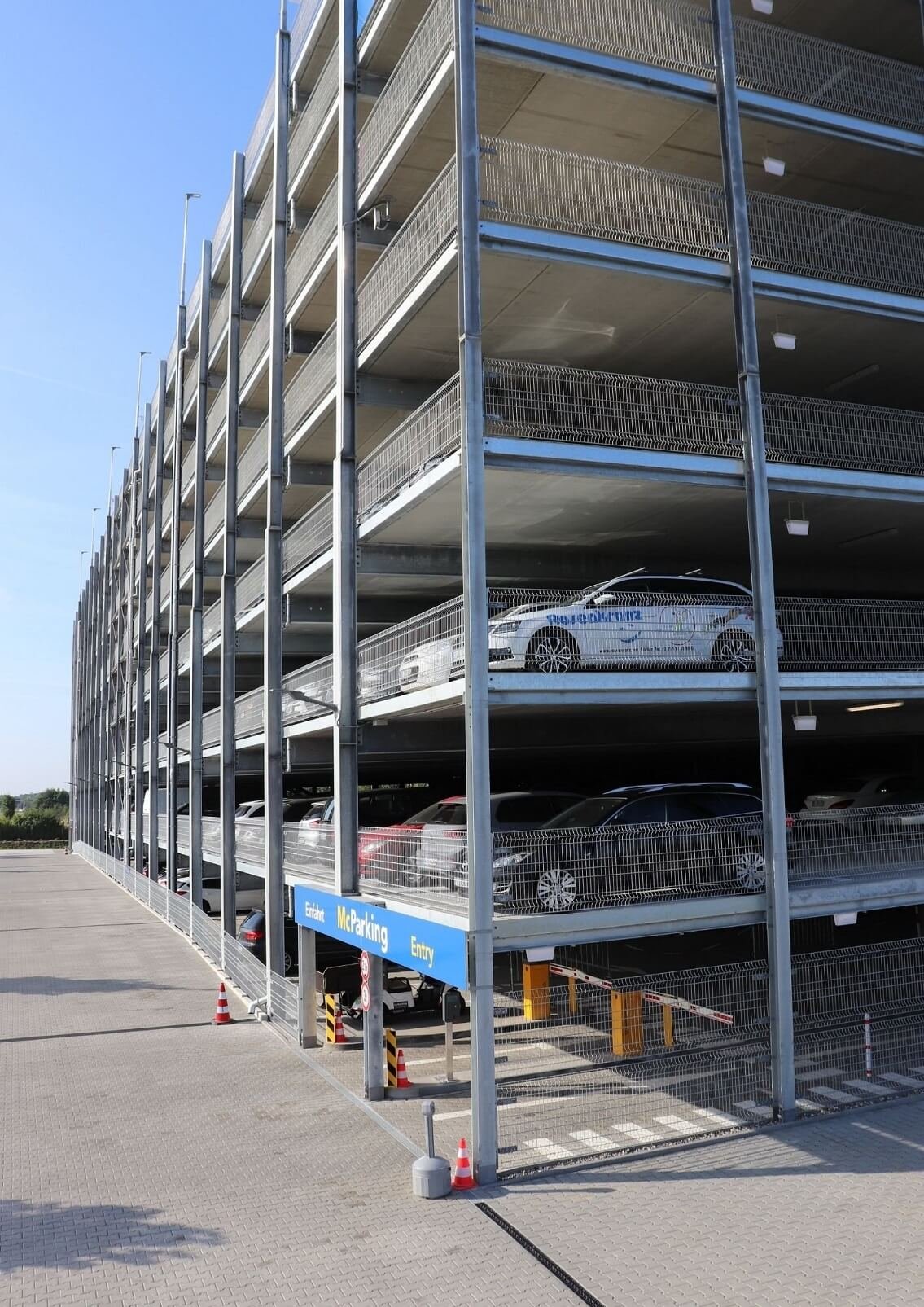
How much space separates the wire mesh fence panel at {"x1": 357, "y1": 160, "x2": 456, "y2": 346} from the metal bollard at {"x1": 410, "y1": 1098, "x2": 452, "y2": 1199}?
8.52m

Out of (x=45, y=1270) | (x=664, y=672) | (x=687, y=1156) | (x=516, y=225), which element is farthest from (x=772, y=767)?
(x=45, y=1270)

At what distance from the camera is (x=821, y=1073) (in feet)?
39.2

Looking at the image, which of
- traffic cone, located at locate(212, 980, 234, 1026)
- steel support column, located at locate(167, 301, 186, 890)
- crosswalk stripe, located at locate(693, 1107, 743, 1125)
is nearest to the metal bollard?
crosswalk stripe, located at locate(693, 1107, 743, 1125)

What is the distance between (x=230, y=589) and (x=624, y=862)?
12.7 metres

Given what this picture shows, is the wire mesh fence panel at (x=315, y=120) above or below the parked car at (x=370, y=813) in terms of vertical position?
above

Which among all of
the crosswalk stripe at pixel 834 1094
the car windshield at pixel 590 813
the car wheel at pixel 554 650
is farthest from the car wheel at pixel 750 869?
the car wheel at pixel 554 650

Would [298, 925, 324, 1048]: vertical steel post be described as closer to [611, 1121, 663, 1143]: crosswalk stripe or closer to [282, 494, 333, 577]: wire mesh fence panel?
[611, 1121, 663, 1143]: crosswalk stripe

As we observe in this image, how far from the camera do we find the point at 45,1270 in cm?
741

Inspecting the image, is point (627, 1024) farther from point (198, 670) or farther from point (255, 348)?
point (198, 670)

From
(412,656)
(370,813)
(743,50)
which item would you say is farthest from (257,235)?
(412,656)

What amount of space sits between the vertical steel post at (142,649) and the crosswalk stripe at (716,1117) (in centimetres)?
2783

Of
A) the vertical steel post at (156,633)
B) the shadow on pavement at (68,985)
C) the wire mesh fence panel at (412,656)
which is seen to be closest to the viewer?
the wire mesh fence panel at (412,656)

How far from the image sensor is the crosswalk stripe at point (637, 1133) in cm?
1003

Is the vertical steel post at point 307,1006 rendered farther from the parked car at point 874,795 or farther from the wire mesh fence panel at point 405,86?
the wire mesh fence panel at point 405,86
